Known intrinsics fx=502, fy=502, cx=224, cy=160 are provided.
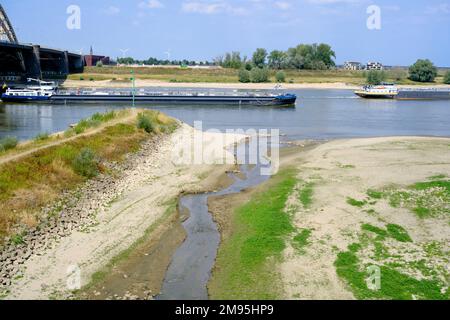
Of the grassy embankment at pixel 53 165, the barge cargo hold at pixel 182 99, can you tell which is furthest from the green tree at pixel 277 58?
the grassy embankment at pixel 53 165

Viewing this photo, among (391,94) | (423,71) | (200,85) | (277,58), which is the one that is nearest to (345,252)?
(391,94)

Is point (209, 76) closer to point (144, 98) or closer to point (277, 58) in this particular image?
point (277, 58)

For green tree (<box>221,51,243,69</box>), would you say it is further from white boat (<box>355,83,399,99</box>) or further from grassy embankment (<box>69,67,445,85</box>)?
white boat (<box>355,83,399,99</box>)

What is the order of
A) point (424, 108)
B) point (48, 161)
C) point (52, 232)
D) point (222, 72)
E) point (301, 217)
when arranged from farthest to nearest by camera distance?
point (222, 72), point (424, 108), point (48, 161), point (301, 217), point (52, 232)

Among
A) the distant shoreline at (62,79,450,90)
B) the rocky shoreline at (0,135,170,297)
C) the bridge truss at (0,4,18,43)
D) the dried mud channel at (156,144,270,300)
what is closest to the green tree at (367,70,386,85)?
the distant shoreline at (62,79,450,90)

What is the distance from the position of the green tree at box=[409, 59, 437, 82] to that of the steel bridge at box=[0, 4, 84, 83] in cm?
9944

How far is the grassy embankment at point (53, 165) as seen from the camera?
17438 millimetres

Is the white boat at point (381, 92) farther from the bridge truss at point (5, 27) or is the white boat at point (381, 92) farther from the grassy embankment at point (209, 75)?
the bridge truss at point (5, 27)

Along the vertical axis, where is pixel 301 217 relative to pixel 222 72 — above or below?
below

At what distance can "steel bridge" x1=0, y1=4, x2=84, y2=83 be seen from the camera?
327ft
